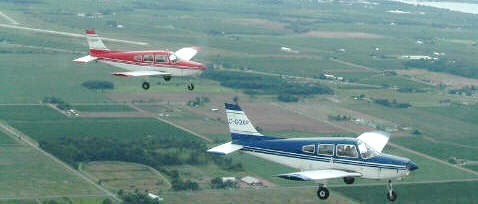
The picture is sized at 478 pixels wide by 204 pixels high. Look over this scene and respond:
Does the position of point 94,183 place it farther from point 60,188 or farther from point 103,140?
point 103,140

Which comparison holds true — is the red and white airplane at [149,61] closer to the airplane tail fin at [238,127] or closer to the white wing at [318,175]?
the airplane tail fin at [238,127]

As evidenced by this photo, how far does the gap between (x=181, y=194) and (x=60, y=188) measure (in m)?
13.9

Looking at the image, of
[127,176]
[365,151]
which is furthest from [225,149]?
[127,176]

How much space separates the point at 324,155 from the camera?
76.8m

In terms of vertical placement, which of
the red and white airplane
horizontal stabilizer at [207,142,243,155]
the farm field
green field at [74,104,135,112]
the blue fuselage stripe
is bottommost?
the farm field

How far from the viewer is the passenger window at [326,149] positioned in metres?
76.6

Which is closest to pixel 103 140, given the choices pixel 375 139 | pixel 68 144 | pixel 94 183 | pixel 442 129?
pixel 68 144

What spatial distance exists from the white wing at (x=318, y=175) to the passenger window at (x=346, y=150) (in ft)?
3.62

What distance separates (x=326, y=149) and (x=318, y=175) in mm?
3577

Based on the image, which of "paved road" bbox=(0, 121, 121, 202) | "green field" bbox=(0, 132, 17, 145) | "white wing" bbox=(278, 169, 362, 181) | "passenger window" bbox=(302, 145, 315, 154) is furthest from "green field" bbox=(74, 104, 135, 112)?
"white wing" bbox=(278, 169, 362, 181)

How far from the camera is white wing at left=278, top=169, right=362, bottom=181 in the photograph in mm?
71119

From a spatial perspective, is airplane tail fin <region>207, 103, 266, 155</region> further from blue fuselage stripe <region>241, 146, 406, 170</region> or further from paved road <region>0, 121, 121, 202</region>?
paved road <region>0, 121, 121, 202</region>

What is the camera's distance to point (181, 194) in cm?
13838

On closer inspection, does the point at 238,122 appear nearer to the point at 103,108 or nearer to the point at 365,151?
the point at 365,151
